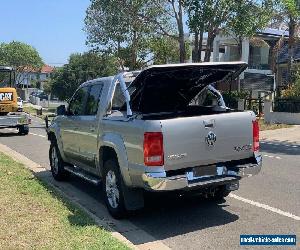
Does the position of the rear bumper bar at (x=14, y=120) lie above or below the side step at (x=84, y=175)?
above

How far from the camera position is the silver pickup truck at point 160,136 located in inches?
241

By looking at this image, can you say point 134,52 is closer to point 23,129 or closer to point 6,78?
point 6,78

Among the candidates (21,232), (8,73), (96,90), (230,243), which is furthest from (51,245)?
(8,73)

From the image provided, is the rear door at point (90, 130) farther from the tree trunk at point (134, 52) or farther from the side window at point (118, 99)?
the tree trunk at point (134, 52)

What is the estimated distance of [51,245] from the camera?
5414 millimetres

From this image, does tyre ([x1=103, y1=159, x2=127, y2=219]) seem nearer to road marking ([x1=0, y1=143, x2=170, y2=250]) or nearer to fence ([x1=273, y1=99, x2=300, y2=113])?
road marking ([x1=0, y1=143, x2=170, y2=250])

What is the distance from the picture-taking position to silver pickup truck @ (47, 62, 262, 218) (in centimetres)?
612

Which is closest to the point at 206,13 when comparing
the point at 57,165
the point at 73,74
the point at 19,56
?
the point at 57,165

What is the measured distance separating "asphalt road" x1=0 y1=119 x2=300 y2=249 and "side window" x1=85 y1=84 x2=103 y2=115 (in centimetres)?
150

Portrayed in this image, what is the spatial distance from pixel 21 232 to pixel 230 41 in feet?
136

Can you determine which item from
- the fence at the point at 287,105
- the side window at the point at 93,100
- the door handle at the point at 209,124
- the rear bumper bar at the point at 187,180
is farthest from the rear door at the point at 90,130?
the fence at the point at 287,105

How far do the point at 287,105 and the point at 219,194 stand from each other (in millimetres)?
17563

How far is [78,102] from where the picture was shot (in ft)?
28.9

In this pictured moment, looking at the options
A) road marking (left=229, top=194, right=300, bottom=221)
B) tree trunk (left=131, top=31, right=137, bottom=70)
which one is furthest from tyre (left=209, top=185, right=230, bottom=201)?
tree trunk (left=131, top=31, right=137, bottom=70)
